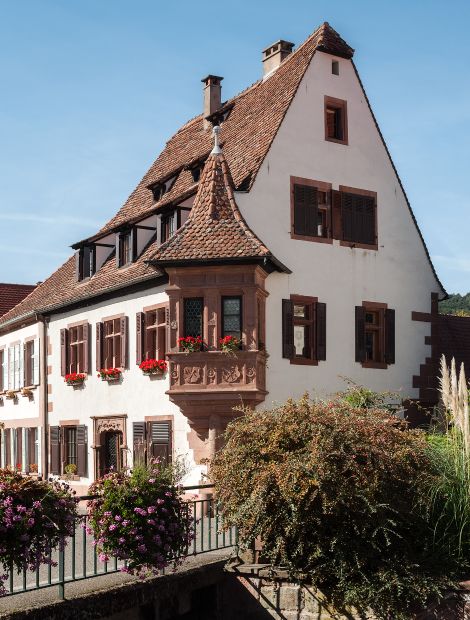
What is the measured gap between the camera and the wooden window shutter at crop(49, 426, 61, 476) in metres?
29.1

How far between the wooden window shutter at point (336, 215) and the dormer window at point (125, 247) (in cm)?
528

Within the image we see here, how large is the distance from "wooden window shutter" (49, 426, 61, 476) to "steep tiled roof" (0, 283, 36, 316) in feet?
30.6

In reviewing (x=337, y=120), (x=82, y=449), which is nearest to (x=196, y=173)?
(x=337, y=120)

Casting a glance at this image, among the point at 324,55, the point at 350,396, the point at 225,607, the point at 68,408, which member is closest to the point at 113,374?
the point at 68,408

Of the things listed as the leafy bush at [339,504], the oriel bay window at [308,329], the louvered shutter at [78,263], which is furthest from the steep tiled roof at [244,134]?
the leafy bush at [339,504]

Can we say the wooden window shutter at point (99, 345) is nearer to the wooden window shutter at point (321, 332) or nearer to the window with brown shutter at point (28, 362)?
the window with brown shutter at point (28, 362)

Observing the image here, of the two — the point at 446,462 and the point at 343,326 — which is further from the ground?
Result: the point at 343,326

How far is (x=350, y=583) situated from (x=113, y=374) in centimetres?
1413

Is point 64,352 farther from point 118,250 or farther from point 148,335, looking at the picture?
point 148,335

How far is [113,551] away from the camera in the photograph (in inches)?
469

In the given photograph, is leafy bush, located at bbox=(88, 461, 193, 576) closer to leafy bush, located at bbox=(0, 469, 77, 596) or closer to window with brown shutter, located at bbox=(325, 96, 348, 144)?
leafy bush, located at bbox=(0, 469, 77, 596)

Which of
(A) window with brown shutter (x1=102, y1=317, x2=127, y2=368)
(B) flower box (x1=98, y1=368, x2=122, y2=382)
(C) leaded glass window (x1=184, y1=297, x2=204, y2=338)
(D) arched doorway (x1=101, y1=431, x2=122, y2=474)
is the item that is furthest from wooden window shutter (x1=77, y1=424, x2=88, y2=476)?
(C) leaded glass window (x1=184, y1=297, x2=204, y2=338)

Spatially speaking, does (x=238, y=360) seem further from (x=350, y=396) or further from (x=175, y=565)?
(x=175, y=565)

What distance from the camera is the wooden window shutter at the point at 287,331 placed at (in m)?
23.1
